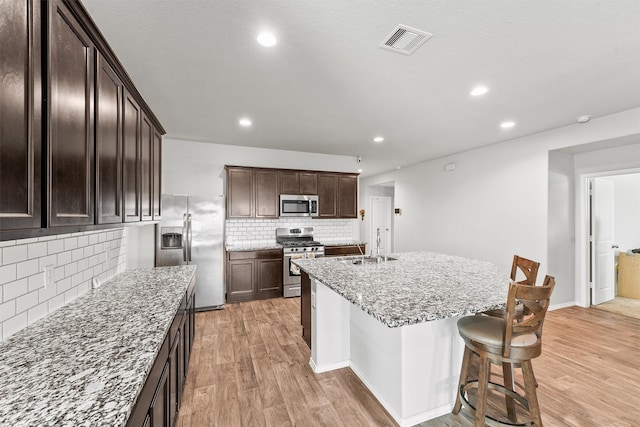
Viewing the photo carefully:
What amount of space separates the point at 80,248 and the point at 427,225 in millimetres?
6015

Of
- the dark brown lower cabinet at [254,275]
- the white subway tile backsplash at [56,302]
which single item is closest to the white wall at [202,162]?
the dark brown lower cabinet at [254,275]

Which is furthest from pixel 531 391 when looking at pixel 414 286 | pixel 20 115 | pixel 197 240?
Answer: pixel 197 240

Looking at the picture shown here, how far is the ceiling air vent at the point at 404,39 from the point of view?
6.17 ft

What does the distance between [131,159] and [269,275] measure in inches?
126

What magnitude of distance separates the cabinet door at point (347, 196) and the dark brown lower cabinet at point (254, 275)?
1612 millimetres

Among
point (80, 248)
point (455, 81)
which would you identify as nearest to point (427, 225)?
point (455, 81)

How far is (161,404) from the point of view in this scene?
1390 millimetres

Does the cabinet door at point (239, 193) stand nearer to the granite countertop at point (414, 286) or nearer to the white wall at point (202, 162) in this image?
the white wall at point (202, 162)

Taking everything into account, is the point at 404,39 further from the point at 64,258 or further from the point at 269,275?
the point at 269,275

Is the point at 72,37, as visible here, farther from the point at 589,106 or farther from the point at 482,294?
the point at 589,106

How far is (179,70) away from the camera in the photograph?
245 centimetres

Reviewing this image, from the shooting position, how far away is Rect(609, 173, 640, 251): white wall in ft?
16.9

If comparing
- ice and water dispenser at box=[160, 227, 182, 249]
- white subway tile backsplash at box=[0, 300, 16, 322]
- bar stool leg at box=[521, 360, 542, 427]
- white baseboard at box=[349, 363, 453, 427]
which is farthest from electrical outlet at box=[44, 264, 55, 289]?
bar stool leg at box=[521, 360, 542, 427]

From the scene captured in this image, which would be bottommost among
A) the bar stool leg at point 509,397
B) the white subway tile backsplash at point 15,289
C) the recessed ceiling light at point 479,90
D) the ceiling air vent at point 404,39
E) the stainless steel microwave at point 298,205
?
the bar stool leg at point 509,397
